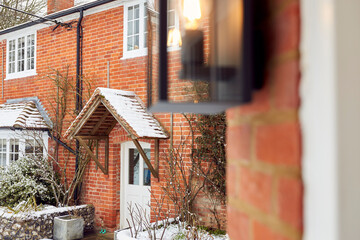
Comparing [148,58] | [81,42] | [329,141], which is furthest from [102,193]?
[329,141]

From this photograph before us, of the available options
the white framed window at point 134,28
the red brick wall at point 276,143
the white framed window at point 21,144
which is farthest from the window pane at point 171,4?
the white framed window at point 21,144

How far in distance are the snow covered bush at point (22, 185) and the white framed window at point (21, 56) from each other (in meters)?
3.09

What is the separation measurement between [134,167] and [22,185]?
280cm

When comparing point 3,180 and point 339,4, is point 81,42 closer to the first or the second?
point 3,180

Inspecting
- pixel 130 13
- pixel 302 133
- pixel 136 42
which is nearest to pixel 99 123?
pixel 136 42

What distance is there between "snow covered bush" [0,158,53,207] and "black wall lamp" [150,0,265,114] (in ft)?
27.6

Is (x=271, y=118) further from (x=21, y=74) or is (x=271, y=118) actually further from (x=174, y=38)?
(x=21, y=74)

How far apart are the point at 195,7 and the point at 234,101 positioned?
303 millimetres

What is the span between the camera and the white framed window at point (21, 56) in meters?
10.9

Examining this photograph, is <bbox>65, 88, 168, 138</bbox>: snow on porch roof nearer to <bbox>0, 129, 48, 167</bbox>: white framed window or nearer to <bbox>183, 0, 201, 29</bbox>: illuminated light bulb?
<bbox>0, 129, 48, 167</bbox>: white framed window

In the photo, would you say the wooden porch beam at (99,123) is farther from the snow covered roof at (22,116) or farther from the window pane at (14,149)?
the window pane at (14,149)

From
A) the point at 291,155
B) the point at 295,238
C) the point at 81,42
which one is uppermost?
the point at 81,42

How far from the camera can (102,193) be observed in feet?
28.5

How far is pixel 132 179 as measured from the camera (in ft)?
28.1
